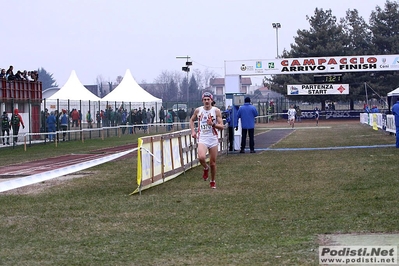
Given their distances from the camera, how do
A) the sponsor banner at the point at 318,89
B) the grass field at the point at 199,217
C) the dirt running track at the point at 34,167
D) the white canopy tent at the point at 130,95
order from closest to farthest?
the grass field at the point at 199,217 < the dirt running track at the point at 34,167 < the white canopy tent at the point at 130,95 < the sponsor banner at the point at 318,89

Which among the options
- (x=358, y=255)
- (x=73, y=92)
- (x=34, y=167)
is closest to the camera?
(x=358, y=255)

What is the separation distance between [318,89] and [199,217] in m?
60.8

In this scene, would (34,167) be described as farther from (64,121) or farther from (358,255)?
(64,121)

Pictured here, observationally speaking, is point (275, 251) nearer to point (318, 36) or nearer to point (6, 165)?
point (6, 165)

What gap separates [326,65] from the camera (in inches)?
1288

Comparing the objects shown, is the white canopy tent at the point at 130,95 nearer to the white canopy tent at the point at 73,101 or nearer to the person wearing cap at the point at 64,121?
the white canopy tent at the point at 73,101

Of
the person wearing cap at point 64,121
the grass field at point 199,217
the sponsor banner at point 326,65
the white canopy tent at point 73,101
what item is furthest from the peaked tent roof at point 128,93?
the grass field at point 199,217

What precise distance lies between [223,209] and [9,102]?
84.0 feet

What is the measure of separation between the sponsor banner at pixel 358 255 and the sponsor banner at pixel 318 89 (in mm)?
62123

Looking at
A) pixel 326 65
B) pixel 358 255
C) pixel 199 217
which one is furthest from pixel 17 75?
pixel 358 255

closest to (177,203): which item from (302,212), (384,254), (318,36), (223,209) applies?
(223,209)

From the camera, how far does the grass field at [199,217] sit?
8359mm

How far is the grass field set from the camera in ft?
27.4

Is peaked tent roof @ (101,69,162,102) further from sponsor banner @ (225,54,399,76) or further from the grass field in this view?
the grass field
